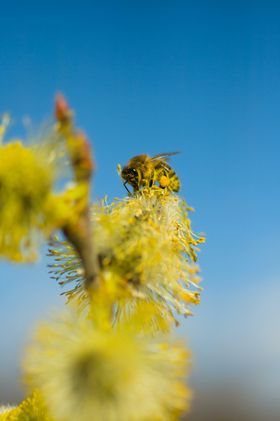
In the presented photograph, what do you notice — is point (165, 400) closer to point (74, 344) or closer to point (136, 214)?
point (74, 344)

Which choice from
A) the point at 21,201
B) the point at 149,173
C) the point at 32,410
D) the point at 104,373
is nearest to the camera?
the point at 104,373

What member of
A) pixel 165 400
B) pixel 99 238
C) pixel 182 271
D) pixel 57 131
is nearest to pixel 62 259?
pixel 99 238

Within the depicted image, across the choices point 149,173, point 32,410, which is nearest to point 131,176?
point 149,173

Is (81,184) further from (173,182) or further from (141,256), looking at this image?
(173,182)

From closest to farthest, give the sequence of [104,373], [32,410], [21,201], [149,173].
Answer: [104,373], [21,201], [32,410], [149,173]

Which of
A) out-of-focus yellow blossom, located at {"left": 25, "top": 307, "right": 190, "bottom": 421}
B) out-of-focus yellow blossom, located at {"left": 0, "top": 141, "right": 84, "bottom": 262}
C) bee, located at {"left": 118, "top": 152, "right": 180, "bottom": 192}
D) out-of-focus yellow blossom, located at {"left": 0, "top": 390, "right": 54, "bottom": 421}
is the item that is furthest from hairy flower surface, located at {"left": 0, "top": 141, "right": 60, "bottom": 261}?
bee, located at {"left": 118, "top": 152, "right": 180, "bottom": 192}

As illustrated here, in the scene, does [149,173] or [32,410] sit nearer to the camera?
[32,410]

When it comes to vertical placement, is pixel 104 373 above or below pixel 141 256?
below

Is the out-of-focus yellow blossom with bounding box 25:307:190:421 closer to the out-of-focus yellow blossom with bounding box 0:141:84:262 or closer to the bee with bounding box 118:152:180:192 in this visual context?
the out-of-focus yellow blossom with bounding box 0:141:84:262
